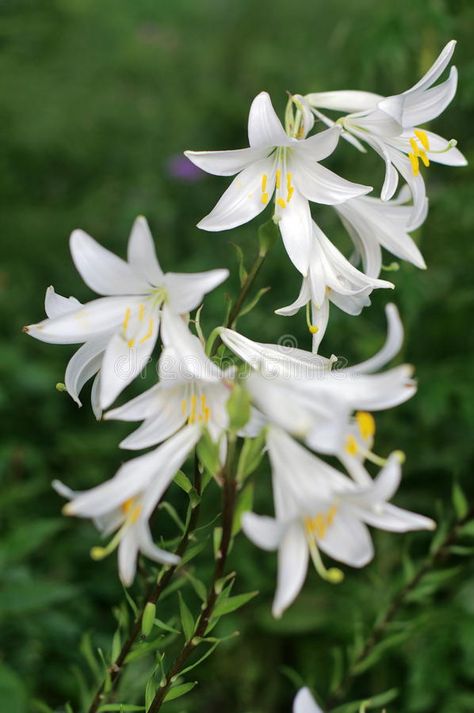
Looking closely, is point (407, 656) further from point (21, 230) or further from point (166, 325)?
point (21, 230)

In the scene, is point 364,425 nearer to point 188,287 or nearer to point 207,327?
point 188,287

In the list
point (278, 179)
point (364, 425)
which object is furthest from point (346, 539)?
point (278, 179)

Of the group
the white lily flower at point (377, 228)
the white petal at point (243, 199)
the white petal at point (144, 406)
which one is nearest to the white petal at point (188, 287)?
the white petal at point (144, 406)

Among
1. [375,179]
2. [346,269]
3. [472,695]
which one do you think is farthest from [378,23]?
[472,695]

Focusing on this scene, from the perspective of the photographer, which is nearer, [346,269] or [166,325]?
[166,325]

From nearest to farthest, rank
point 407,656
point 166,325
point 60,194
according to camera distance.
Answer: point 166,325
point 407,656
point 60,194

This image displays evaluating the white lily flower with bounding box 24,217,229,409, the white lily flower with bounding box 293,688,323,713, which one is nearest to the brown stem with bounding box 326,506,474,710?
the white lily flower with bounding box 293,688,323,713
